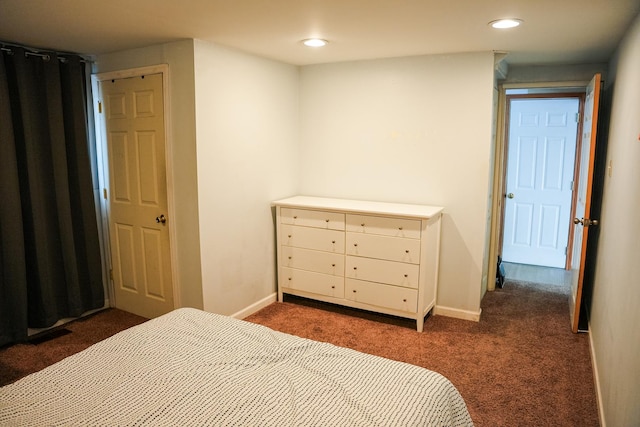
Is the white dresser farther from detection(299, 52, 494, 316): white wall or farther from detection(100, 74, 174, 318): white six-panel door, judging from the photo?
detection(100, 74, 174, 318): white six-panel door

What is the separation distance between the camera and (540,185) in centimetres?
521

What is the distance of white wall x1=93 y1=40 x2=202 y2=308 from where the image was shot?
10.3 ft

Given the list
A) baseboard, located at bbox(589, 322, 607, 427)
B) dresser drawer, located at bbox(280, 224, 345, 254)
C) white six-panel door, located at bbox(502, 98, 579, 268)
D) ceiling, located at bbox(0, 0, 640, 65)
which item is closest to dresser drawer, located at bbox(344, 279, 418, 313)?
dresser drawer, located at bbox(280, 224, 345, 254)

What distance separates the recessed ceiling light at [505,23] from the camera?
2.55 metres

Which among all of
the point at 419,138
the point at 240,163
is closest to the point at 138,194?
the point at 240,163

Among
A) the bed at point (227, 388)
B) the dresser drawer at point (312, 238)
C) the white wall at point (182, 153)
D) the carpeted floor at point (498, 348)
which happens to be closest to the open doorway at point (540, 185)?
the carpeted floor at point (498, 348)

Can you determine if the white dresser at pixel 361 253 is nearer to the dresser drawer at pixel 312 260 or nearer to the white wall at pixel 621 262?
the dresser drawer at pixel 312 260

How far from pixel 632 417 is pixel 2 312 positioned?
3.78 meters

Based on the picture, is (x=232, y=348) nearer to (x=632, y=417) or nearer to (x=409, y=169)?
(x=632, y=417)

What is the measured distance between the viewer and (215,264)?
11.2 ft

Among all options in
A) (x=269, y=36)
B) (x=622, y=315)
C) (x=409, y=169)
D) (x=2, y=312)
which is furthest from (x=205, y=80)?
(x=622, y=315)

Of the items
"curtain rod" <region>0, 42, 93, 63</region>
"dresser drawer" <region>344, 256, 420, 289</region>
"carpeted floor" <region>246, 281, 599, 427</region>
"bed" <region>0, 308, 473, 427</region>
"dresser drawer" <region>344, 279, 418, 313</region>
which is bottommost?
"carpeted floor" <region>246, 281, 599, 427</region>

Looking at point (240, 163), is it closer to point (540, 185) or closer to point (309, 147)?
point (309, 147)

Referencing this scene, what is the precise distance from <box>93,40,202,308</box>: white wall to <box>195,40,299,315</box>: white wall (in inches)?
2.2
